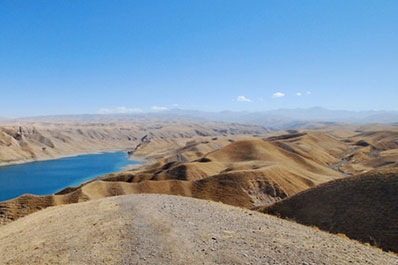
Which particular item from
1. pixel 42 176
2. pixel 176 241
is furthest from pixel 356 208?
pixel 42 176

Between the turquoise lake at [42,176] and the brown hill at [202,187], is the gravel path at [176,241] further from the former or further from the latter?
the turquoise lake at [42,176]

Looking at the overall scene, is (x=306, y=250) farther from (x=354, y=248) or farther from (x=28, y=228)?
(x=28, y=228)

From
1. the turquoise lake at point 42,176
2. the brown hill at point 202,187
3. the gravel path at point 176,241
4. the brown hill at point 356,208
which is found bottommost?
the turquoise lake at point 42,176

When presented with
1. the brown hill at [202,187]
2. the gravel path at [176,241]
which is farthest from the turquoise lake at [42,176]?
the gravel path at [176,241]

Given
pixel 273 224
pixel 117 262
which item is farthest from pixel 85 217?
pixel 273 224

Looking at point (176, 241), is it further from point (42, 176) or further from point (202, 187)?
point (42, 176)

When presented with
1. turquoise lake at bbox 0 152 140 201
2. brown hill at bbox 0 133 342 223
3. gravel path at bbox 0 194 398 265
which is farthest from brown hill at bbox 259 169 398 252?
turquoise lake at bbox 0 152 140 201

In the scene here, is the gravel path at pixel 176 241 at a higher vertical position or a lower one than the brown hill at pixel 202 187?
higher

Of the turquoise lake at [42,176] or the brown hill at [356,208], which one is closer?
the brown hill at [356,208]
